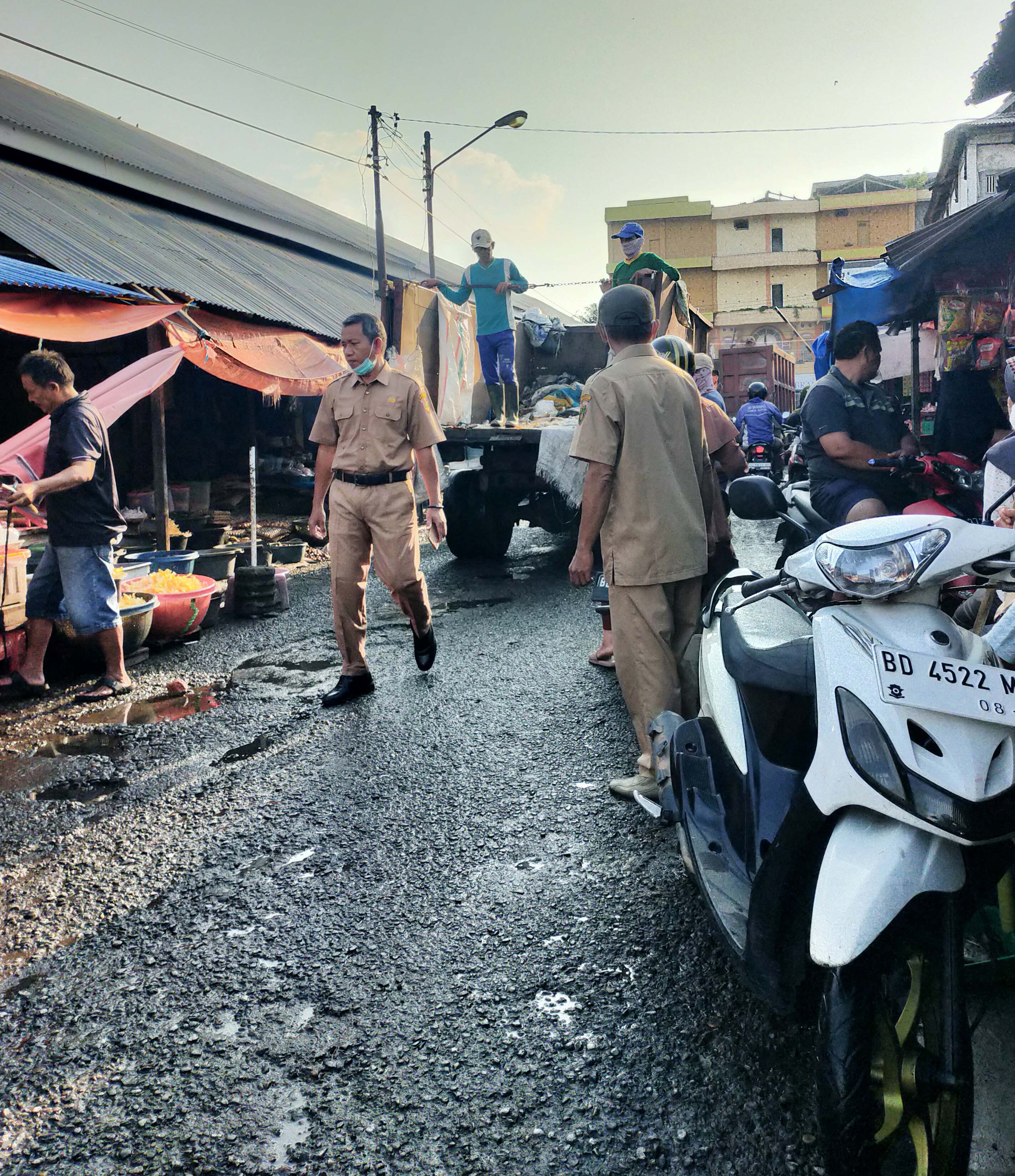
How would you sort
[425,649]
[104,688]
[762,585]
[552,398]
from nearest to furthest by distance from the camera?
[762,585] → [104,688] → [425,649] → [552,398]

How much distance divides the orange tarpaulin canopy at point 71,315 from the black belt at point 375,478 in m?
3.62

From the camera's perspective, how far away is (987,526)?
1751 mm

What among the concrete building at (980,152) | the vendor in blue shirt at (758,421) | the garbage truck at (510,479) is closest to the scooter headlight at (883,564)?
the garbage truck at (510,479)

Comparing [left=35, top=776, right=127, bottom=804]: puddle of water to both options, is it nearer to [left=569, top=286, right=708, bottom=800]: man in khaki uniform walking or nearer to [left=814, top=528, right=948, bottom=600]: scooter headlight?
[left=569, top=286, right=708, bottom=800]: man in khaki uniform walking

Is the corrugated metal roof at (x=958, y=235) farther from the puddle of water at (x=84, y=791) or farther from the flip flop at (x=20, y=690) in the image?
the flip flop at (x=20, y=690)

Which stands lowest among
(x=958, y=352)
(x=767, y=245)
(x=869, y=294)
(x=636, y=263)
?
(x=958, y=352)

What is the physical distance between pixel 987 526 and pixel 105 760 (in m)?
3.98

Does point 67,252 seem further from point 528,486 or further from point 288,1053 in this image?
point 288,1053

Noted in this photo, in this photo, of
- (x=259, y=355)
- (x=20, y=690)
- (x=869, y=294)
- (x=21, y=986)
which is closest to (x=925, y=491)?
(x=21, y=986)

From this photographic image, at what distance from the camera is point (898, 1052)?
1.63 m

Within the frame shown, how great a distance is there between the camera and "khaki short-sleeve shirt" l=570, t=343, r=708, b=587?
347 centimetres

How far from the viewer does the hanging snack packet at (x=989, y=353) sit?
7.54 meters

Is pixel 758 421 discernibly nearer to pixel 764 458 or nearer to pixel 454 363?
pixel 764 458

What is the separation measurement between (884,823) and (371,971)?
1.51 meters
